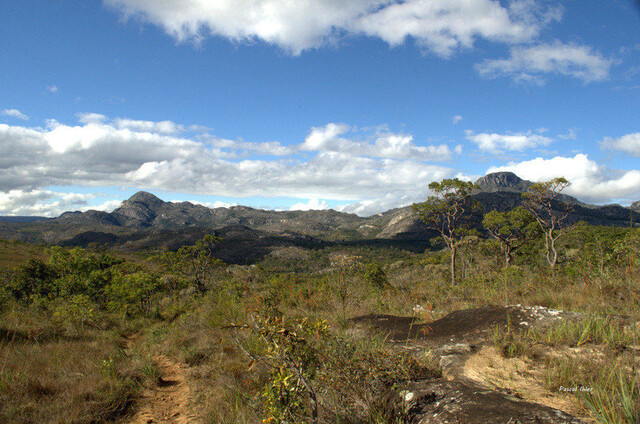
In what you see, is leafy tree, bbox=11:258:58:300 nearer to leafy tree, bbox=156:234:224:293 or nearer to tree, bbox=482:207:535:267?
leafy tree, bbox=156:234:224:293

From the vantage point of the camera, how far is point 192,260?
3212 cm

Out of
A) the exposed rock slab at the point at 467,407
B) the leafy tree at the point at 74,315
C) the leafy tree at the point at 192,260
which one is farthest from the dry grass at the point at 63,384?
the leafy tree at the point at 192,260

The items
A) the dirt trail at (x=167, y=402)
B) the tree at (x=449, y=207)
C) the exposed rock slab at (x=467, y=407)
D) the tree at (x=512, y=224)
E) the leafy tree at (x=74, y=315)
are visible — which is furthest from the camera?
the tree at (x=512, y=224)

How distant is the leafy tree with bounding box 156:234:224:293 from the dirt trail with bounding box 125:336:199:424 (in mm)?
26765

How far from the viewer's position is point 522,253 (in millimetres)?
44219

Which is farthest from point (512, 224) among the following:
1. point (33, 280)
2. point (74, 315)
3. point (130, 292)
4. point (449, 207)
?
point (33, 280)

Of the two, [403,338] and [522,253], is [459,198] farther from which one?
[522,253]

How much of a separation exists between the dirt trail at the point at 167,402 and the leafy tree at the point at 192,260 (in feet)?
87.8

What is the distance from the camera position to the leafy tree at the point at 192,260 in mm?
31723

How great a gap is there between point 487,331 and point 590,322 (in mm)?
1223

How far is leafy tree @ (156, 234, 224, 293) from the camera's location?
3172cm

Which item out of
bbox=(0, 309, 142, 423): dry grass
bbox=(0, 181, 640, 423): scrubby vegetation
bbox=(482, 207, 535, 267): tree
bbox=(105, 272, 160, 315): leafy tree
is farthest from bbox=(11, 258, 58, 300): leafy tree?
bbox=(482, 207, 535, 267): tree

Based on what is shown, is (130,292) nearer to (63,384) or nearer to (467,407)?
(63,384)

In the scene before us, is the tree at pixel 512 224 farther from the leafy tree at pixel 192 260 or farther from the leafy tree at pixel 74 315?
the leafy tree at pixel 74 315
